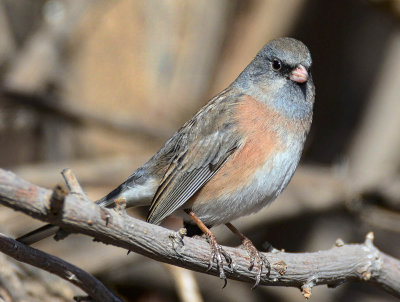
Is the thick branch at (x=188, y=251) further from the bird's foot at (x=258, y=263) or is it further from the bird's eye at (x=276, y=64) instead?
the bird's eye at (x=276, y=64)

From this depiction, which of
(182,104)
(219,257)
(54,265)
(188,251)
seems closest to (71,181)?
(54,265)

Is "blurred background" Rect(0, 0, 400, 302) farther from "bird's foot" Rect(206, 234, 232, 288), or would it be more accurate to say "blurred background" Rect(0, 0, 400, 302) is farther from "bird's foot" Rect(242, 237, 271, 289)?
"bird's foot" Rect(206, 234, 232, 288)

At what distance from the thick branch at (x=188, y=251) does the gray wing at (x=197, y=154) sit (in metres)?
0.50

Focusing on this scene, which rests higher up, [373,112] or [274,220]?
[373,112]

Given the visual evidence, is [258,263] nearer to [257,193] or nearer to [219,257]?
[219,257]

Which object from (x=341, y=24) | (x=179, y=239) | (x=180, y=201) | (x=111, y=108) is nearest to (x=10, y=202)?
(x=179, y=239)

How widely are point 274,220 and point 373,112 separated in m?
1.46

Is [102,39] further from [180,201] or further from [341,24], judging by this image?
[180,201]

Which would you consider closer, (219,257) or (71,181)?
(71,181)

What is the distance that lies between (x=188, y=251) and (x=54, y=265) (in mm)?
490

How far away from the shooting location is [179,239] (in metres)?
2.25

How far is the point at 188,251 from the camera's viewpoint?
2.33 metres

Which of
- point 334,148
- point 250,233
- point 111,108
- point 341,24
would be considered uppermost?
point 341,24

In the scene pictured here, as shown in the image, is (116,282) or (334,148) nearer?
(116,282)
